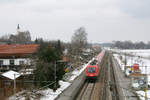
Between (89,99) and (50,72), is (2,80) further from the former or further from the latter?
(89,99)

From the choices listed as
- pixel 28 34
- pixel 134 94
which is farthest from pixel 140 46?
pixel 134 94

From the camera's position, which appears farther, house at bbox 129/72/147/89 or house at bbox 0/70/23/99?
house at bbox 129/72/147/89

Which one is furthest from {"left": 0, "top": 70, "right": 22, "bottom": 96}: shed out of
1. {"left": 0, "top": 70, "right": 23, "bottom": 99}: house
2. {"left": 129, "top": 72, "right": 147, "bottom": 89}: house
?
{"left": 129, "top": 72, "right": 147, "bottom": 89}: house

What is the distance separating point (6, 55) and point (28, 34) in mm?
101818

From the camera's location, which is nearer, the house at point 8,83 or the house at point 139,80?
the house at point 8,83

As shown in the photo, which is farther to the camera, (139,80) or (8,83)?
(139,80)

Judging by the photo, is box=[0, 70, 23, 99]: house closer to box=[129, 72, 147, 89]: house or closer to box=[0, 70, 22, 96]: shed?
box=[0, 70, 22, 96]: shed

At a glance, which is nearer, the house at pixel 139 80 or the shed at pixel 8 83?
the shed at pixel 8 83

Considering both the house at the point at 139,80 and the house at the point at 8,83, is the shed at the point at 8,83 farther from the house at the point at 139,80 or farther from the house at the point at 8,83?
the house at the point at 139,80

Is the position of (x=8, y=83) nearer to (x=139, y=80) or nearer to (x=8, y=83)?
(x=8, y=83)

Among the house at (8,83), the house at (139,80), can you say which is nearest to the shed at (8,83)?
the house at (8,83)

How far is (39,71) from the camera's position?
18.9 m

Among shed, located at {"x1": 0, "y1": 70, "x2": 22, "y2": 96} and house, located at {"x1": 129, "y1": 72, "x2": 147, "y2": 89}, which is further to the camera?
house, located at {"x1": 129, "y1": 72, "x2": 147, "y2": 89}

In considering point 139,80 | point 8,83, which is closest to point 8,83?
point 8,83
